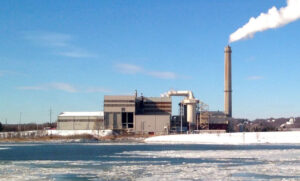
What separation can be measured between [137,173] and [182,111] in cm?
7009

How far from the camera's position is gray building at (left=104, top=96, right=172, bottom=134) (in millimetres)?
86000

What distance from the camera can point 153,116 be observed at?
8612 cm

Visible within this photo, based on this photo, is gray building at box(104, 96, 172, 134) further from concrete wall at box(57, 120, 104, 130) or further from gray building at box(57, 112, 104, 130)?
concrete wall at box(57, 120, 104, 130)

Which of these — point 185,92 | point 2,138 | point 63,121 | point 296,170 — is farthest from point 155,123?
point 296,170

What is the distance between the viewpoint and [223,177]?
20.7 metres

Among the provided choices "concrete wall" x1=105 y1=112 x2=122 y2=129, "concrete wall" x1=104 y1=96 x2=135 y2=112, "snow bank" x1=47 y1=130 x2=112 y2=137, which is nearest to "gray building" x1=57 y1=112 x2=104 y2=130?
"concrete wall" x1=105 y1=112 x2=122 y2=129

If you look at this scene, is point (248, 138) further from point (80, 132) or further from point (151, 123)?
point (80, 132)

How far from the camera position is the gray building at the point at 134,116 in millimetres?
86000

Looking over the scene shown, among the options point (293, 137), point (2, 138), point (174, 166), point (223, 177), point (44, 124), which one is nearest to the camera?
point (223, 177)

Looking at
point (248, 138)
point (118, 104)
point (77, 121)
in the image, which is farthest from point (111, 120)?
point (248, 138)

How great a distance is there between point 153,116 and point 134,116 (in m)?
3.59

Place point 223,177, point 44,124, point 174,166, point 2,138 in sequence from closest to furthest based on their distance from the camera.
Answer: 1. point 223,177
2. point 174,166
3. point 2,138
4. point 44,124

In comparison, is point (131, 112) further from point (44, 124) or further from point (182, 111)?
point (44, 124)

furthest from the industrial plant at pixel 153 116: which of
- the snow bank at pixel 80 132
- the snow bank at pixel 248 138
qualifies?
the snow bank at pixel 248 138
